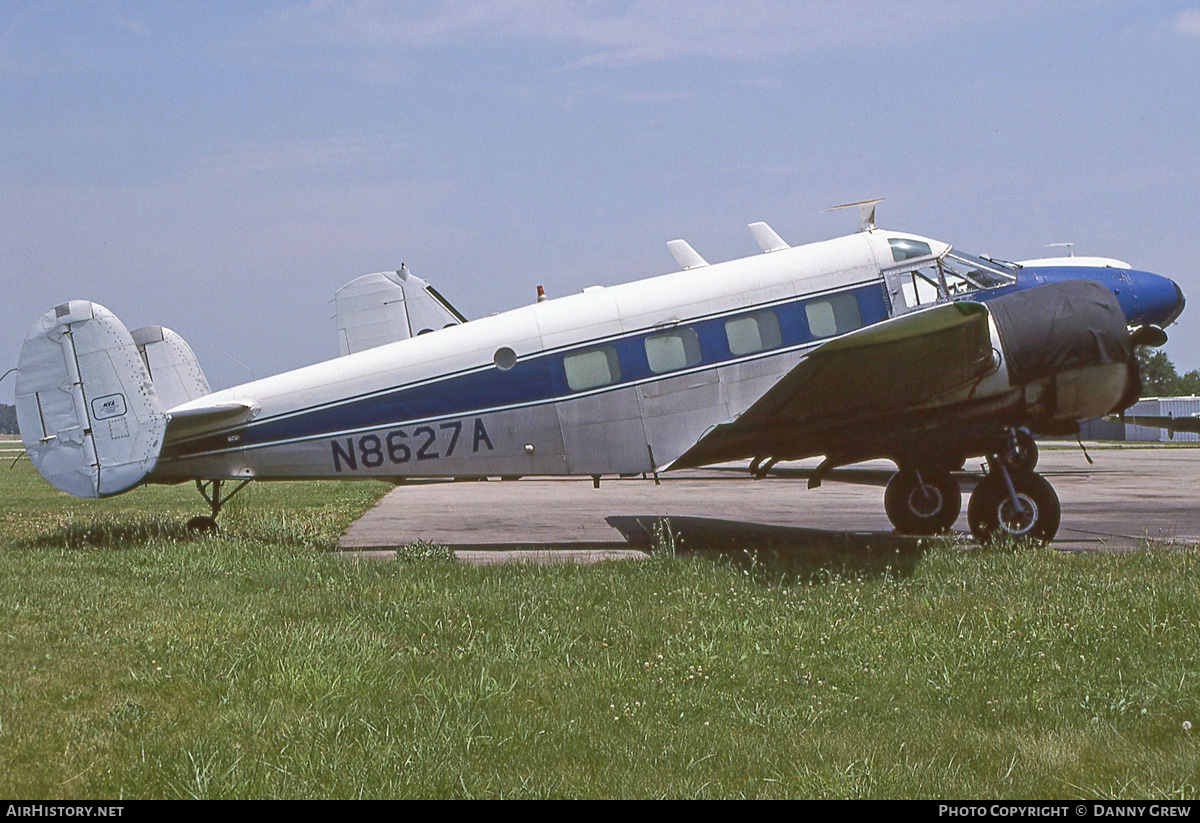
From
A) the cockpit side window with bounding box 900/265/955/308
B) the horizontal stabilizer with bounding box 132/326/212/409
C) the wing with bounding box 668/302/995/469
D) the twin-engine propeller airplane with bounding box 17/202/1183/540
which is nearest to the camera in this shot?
the wing with bounding box 668/302/995/469

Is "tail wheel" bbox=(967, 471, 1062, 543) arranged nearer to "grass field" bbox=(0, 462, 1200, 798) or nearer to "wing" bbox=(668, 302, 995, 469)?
"wing" bbox=(668, 302, 995, 469)

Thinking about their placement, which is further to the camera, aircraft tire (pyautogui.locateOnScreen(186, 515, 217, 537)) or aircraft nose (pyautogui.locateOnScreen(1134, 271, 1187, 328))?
aircraft nose (pyautogui.locateOnScreen(1134, 271, 1187, 328))

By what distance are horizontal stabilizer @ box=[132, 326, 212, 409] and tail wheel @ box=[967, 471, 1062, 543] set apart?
9925mm

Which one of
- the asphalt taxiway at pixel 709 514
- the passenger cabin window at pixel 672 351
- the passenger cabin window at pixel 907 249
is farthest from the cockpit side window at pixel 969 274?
the passenger cabin window at pixel 672 351

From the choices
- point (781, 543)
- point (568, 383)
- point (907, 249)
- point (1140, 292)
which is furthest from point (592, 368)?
point (1140, 292)

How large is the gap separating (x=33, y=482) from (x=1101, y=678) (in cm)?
3962

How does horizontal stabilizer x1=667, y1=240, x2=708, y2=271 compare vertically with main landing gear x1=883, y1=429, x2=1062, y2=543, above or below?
above

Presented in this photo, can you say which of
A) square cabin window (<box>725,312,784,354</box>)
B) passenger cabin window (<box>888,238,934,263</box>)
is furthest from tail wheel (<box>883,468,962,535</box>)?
square cabin window (<box>725,312,784,354</box>)

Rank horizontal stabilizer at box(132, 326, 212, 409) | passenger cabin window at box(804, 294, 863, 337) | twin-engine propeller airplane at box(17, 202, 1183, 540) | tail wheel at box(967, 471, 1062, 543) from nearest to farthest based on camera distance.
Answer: twin-engine propeller airplane at box(17, 202, 1183, 540) < tail wheel at box(967, 471, 1062, 543) < passenger cabin window at box(804, 294, 863, 337) < horizontal stabilizer at box(132, 326, 212, 409)

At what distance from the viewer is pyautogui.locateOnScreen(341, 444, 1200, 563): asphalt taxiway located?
13.4 meters

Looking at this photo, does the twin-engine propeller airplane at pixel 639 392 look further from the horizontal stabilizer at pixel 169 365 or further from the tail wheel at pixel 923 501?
the tail wheel at pixel 923 501

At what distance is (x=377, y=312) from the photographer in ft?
45.9
